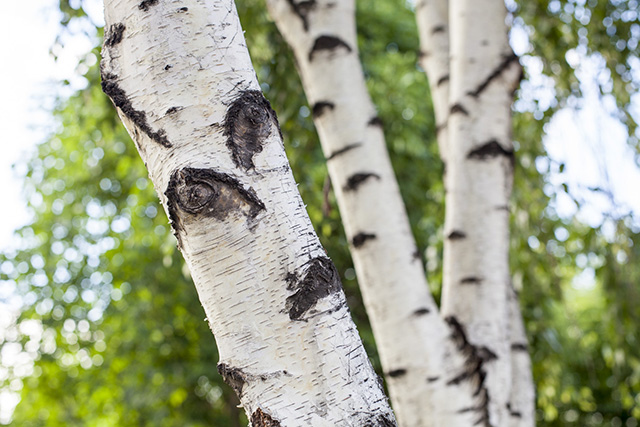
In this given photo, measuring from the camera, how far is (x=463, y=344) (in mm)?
1331

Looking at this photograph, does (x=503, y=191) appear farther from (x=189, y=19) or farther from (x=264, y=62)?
(x=264, y=62)

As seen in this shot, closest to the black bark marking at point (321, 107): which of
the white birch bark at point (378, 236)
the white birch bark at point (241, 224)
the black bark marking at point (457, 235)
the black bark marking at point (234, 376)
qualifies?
the white birch bark at point (378, 236)

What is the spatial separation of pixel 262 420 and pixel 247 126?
0.29m

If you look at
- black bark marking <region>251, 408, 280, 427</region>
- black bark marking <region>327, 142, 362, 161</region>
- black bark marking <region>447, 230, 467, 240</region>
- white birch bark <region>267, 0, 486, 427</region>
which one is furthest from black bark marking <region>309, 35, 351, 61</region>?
black bark marking <region>251, 408, 280, 427</region>

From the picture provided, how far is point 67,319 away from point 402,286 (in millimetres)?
3948

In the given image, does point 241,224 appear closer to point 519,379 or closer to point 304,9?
point 304,9

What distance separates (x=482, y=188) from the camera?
139cm

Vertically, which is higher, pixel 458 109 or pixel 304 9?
pixel 304 9

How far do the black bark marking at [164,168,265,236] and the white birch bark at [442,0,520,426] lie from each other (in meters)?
0.93

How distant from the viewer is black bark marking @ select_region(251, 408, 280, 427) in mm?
553

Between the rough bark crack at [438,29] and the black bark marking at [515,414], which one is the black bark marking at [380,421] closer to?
the black bark marking at [515,414]

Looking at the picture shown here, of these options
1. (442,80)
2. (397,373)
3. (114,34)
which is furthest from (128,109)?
(442,80)

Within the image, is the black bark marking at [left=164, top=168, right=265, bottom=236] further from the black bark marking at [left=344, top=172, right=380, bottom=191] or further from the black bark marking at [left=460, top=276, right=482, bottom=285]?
the black bark marking at [left=460, top=276, right=482, bottom=285]

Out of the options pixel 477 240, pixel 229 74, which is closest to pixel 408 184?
pixel 477 240
